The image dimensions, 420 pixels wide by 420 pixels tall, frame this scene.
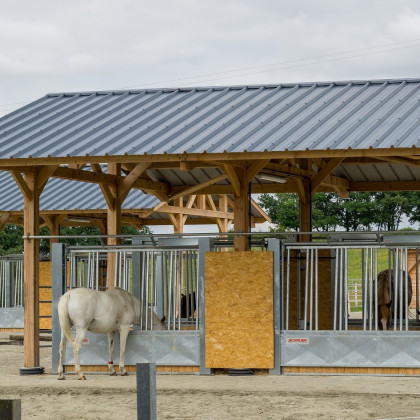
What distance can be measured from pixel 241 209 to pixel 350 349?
2.57 meters

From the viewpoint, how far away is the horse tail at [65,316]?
13742mm

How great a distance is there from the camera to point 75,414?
10.7 meters

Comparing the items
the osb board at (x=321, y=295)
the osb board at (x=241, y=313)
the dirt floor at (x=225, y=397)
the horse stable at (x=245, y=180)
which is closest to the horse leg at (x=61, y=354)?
the dirt floor at (x=225, y=397)

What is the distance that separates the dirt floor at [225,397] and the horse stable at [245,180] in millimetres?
451

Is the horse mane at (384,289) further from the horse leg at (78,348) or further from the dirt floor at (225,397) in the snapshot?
the horse leg at (78,348)

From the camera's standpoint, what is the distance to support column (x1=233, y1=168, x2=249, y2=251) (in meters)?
14.6

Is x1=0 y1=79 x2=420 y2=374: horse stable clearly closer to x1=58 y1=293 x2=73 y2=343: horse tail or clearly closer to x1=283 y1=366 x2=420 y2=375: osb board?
x1=283 y1=366 x2=420 y2=375: osb board

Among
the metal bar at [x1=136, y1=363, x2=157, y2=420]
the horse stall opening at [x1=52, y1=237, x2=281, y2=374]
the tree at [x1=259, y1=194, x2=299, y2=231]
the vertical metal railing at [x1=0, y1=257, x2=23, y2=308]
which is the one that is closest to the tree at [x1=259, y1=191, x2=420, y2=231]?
the tree at [x1=259, y1=194, x2=299, y2=231]

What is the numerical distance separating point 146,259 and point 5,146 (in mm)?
2605

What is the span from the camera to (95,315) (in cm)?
1395

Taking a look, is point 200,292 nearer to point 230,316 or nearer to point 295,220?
point 230,316

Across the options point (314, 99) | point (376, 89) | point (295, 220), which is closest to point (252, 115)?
point (314, 99)

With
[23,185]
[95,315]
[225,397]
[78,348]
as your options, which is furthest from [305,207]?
[225,397]

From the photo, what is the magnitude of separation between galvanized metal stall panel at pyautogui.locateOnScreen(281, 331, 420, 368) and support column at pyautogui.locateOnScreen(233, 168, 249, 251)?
156cm
